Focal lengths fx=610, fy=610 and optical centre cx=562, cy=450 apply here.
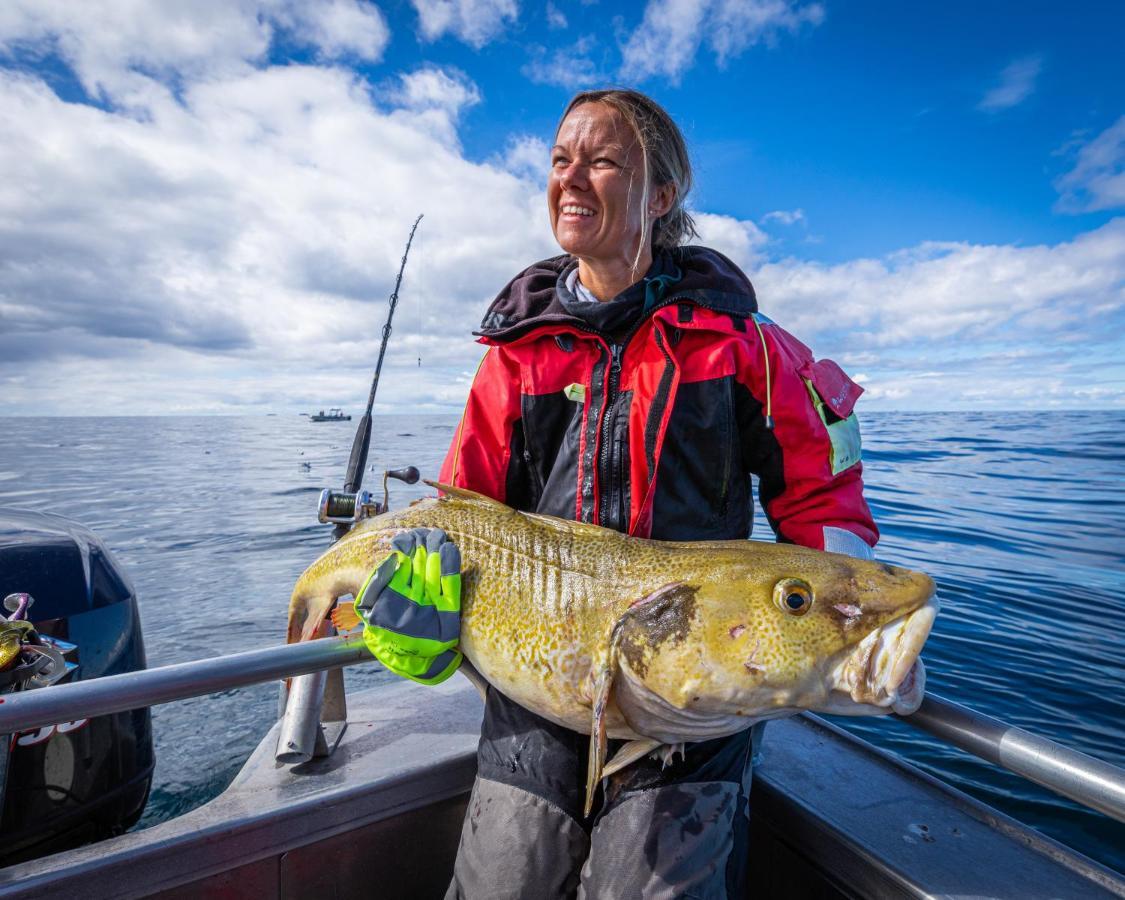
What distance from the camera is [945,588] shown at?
777 centimetres

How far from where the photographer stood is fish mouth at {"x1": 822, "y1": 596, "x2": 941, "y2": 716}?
1.41 metres

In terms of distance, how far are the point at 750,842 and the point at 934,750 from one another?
10.4 ft

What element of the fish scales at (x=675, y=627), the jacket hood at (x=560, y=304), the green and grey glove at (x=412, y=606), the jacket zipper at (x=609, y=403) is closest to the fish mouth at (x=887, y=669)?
the fish scales at (x=675, y=627)

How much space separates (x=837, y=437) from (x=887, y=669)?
3.35 feet

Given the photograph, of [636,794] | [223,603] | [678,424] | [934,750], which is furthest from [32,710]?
[223,603]

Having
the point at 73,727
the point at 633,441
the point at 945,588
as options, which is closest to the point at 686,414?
the point at 633,441

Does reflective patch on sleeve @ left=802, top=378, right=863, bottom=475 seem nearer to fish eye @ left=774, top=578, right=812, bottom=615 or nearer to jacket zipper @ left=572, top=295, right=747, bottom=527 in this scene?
jacket zipper @ left=572, top=295, right=747, bottom=527

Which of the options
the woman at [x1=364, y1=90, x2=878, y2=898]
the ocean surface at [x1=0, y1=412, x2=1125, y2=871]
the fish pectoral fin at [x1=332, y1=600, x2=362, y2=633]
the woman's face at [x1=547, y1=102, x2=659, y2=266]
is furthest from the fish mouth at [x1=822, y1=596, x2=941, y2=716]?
the ocean surface at [x1=0, y1=412, x2=1125, y2=871]

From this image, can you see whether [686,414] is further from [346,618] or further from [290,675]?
[290,675]

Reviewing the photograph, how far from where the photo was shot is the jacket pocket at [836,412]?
223 cm

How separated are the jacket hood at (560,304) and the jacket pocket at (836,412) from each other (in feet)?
1.18

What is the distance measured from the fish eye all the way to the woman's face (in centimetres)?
153

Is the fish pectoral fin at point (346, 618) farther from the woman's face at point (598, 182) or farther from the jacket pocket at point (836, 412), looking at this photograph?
the jacket pocket at point (836, 412)

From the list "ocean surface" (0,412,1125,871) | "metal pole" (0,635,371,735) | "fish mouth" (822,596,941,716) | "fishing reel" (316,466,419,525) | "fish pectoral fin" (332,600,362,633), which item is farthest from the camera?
"ocean surface" (0,412,1125,871)
